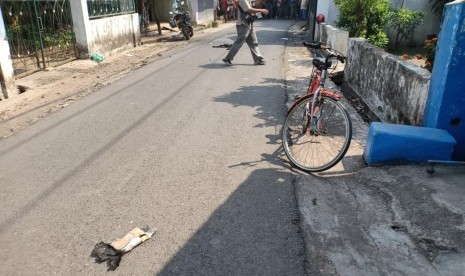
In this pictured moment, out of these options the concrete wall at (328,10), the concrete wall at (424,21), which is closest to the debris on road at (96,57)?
the concrete wall at (328,10)

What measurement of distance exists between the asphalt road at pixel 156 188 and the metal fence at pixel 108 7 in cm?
539

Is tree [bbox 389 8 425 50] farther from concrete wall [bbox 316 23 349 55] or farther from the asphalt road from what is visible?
the asphalt road

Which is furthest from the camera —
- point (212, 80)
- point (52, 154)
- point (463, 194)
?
point (212, 80)

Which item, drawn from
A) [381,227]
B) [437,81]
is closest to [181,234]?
[381,227]

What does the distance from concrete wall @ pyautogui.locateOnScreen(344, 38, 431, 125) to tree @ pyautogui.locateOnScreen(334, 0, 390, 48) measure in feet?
9.43

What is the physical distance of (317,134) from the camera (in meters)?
4.43

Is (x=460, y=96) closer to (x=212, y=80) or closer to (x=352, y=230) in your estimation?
(x=352, y=230)

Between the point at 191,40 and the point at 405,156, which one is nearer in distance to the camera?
the point at 405,156

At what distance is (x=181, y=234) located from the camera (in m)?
3.12

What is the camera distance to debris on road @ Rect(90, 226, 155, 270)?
282 centimetres

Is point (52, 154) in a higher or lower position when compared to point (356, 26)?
lower

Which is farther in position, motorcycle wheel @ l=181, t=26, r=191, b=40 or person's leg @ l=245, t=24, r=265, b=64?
motorcycle wheel @ l=181, t=26, r=191, b=40

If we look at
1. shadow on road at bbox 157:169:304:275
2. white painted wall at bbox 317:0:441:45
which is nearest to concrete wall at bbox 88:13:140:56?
white painted wall at bbox 317:0:441:45

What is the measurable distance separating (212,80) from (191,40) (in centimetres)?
829
